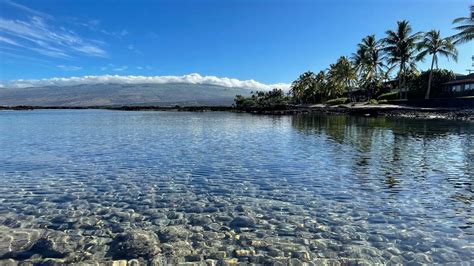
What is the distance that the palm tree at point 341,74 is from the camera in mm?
96500

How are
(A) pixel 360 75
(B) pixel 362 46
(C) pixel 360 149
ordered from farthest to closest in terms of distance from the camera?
(A) pixel 360 75, (B) pixel 362 46, (C) pixel 360 149

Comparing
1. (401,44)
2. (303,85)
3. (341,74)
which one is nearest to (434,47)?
(401,44)

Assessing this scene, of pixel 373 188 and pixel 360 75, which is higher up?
pixel 360 75

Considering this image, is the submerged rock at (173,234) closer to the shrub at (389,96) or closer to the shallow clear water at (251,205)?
the shallow clear water at (251,205)

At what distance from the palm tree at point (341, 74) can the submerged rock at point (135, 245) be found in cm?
9448

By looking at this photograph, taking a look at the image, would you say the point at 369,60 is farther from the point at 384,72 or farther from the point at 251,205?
the point at 251,205

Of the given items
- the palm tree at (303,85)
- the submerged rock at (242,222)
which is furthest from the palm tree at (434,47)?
the submerged rock at (242,222)

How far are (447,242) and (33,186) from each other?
49.1ft

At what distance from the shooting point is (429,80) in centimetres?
7125

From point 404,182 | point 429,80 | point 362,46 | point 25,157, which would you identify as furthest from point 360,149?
point 362,46

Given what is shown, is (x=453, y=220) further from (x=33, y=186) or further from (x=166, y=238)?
(x=33, y=186)

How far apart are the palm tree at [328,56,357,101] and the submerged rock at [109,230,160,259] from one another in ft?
310

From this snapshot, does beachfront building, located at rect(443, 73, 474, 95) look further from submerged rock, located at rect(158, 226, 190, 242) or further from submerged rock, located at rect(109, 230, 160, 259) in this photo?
submerged rock, located at rect(109, 230, 160, 259)

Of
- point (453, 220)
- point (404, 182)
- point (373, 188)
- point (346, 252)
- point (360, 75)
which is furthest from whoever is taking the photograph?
point (360, 75)
